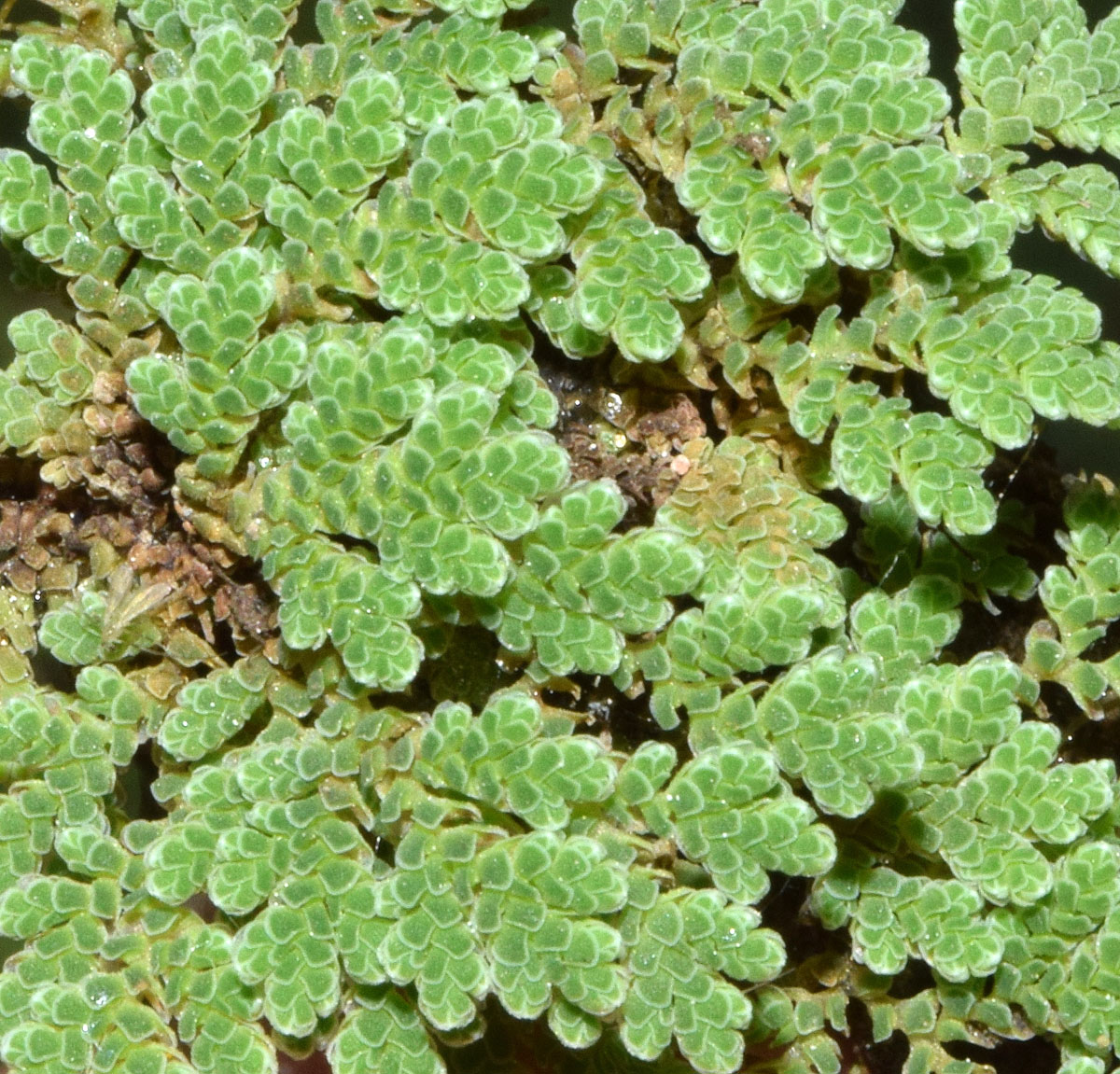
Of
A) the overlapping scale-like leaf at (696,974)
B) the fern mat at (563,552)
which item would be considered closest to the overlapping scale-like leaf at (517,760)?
the fern mat at (563,552)

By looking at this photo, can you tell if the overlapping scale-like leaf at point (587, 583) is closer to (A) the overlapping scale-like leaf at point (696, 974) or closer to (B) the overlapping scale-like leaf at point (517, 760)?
(B) the overlapping scale-like leaf at point (517, 760)

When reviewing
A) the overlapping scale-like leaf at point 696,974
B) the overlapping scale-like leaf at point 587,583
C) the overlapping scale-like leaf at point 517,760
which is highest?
the overlapping scale-like leaf at point 587,583

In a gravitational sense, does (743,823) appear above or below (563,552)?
below

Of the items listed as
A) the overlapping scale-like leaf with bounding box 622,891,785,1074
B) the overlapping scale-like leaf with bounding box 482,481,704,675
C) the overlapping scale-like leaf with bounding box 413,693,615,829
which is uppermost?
the overlapping scale-like leaf with bounding box 482,481,704,675

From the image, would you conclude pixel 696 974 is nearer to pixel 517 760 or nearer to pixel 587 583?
pixel 517 760

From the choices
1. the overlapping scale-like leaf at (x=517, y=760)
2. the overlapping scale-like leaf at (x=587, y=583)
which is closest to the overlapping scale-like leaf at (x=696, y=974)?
the overlapping scale-like leaf at (x=517, y=760)

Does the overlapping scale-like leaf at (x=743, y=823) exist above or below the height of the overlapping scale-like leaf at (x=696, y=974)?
above

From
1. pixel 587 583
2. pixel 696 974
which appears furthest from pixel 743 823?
pixel 587 583

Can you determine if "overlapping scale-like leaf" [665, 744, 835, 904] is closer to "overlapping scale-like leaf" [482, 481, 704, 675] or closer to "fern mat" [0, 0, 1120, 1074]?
"fern mat" [0, 0, 1120, 1074]

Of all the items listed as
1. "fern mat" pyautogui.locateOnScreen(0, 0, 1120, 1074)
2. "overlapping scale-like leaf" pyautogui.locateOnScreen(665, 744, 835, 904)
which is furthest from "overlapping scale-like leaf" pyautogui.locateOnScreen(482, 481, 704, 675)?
"overlapping scale-like leaf" pyautogui.locateOnScreen(665, 744, 835, 904)
